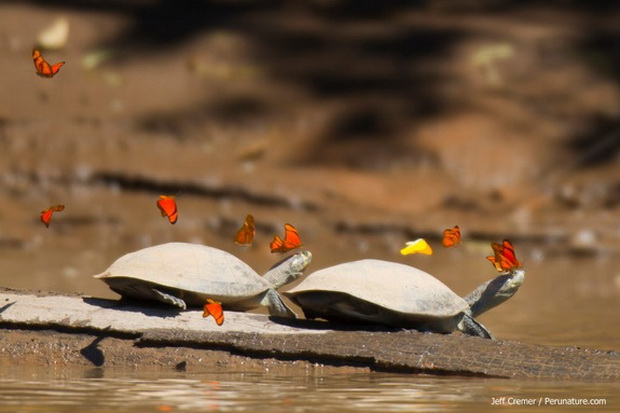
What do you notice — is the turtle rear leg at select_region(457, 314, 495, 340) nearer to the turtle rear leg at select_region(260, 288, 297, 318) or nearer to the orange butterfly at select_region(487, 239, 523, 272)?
the orange butterfly at select_region(487, 239, 523, 272)

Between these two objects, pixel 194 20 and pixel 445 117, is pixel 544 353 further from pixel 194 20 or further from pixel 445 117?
pixel 194 20

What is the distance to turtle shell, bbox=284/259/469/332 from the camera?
19.0ft

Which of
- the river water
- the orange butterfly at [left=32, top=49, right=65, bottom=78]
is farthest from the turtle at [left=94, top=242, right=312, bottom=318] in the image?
the orange butterfly at [left=32, top=49, right=65, bottom=78]

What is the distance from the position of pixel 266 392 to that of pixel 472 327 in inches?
74.0

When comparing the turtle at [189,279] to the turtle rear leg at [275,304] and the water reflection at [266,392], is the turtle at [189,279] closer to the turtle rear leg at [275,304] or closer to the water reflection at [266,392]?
the turtle rear leg at [275,304]

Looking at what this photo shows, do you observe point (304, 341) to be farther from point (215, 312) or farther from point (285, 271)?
point (285, 271)

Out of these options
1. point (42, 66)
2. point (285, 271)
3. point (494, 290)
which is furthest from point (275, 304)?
point (42, 66)

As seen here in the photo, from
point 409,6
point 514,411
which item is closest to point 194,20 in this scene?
point 409,6

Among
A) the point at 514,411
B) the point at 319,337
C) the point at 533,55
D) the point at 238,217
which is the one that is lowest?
the point at 514,411

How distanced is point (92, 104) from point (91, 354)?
29.6 ft

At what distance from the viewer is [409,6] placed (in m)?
16.1

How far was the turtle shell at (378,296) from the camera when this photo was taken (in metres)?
5.80

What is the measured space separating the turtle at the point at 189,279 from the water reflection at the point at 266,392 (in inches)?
21.1

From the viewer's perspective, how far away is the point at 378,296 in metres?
5.79
